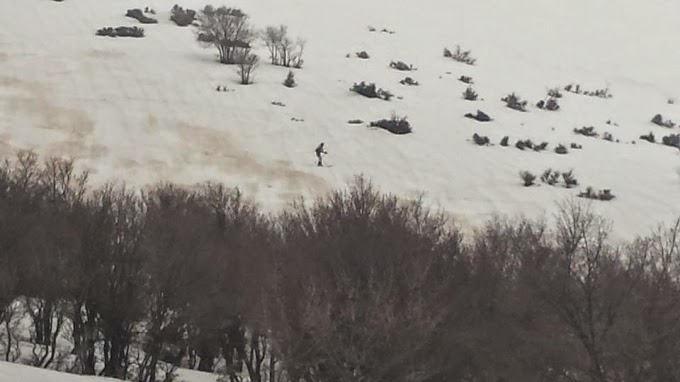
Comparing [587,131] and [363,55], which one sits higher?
[363,55]

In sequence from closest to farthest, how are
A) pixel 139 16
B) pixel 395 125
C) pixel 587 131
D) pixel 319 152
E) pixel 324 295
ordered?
pixel 324 295
pixel 319 152
pixel 395 125
pixel 587 131
pixel 139 16

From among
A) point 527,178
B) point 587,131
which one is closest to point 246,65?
point 527,178

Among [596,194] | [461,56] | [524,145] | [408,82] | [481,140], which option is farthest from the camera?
[461,56]

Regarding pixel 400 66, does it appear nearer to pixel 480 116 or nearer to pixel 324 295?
pixel 480 116

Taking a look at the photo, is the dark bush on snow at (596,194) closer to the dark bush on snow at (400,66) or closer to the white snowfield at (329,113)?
the white snowfield at (329,113)

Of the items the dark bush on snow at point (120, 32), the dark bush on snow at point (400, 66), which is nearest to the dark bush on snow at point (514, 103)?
the dark bush on snow at point (400, 66)

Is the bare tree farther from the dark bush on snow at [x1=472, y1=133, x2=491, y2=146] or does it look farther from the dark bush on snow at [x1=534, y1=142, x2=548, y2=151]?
the dark bush on snow at [x1=534, y1=142, x2=548, y2=151]

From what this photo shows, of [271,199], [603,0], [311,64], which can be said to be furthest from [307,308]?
[603,0]

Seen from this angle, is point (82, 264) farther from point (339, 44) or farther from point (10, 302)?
point (339, 44)

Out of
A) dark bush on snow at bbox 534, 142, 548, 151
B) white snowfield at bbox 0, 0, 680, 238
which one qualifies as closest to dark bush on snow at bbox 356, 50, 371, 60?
white snowfield at bbox 0, 0, 680, 238
